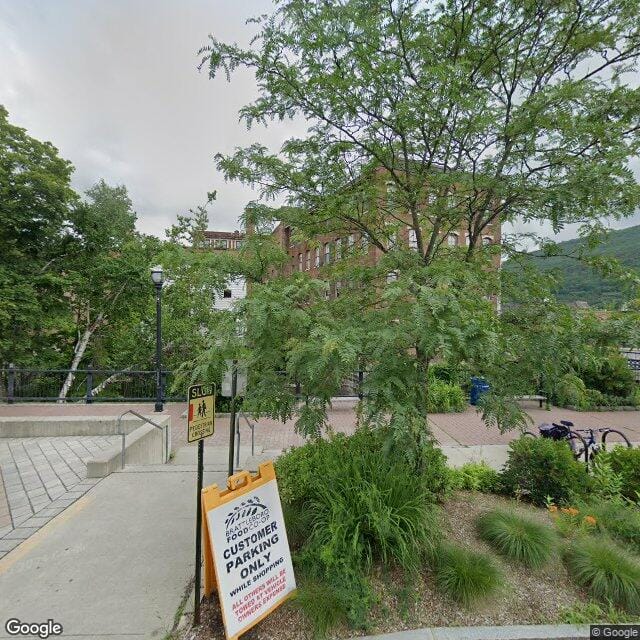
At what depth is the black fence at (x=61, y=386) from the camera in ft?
34.7

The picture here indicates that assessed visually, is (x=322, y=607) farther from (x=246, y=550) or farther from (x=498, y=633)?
(x=498, y=633)

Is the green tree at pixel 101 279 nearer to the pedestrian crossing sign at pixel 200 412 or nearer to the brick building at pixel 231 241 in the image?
the brick building at pixel 231 241

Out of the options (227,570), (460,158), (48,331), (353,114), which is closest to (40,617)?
(227,570)

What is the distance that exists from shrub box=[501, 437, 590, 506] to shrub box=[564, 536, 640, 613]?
3.41ft

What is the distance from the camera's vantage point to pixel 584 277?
3533mm

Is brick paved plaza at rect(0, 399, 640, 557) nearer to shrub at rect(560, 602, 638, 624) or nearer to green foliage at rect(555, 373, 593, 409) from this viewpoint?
green foliage at rect(555, 373, 593, 409)

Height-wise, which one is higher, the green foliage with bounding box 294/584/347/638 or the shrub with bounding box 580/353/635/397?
the shrub with bounding box 580/353/635/397

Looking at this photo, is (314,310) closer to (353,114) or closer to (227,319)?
(227,319)

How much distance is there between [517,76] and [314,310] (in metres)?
2.98

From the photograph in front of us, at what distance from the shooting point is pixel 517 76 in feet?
11.4

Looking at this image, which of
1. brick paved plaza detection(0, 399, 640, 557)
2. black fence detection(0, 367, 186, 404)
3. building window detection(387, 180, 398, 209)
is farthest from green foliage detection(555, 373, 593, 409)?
black fence detection(0, 367, 186, 404)

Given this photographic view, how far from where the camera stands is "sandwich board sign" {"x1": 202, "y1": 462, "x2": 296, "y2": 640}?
239cm

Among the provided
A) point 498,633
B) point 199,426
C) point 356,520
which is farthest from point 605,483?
point 199,426

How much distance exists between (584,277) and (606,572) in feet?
8.16
